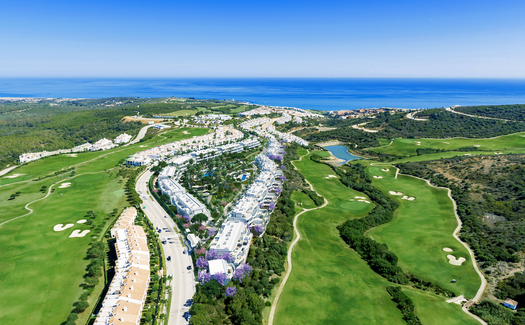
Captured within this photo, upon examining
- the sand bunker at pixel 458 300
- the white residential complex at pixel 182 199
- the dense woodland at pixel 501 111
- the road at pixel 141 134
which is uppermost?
the dense woodland at pixel 501 111

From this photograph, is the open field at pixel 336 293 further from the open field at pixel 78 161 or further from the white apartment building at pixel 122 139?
the white apartment building at pixel 122 139

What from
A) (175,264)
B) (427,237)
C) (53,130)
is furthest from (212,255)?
(53,130)

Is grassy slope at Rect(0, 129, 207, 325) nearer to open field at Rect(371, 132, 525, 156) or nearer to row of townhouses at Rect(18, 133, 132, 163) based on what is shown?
row of townhouses at Rect(18, 133, 132, 163)

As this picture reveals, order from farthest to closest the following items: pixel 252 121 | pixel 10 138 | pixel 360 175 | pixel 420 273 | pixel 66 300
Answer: pixel 252 121 → pixel 10 138 → pixel 360 175 → pixel 420 273 → pixel 66 300

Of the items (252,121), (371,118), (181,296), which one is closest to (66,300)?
(181,296)

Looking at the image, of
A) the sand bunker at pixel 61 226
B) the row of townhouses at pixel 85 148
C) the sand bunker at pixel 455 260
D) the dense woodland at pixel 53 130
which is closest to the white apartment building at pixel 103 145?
the row of townhouses at pixel 85 148

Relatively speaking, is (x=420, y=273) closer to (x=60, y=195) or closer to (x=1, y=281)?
(x=1, y=281)
